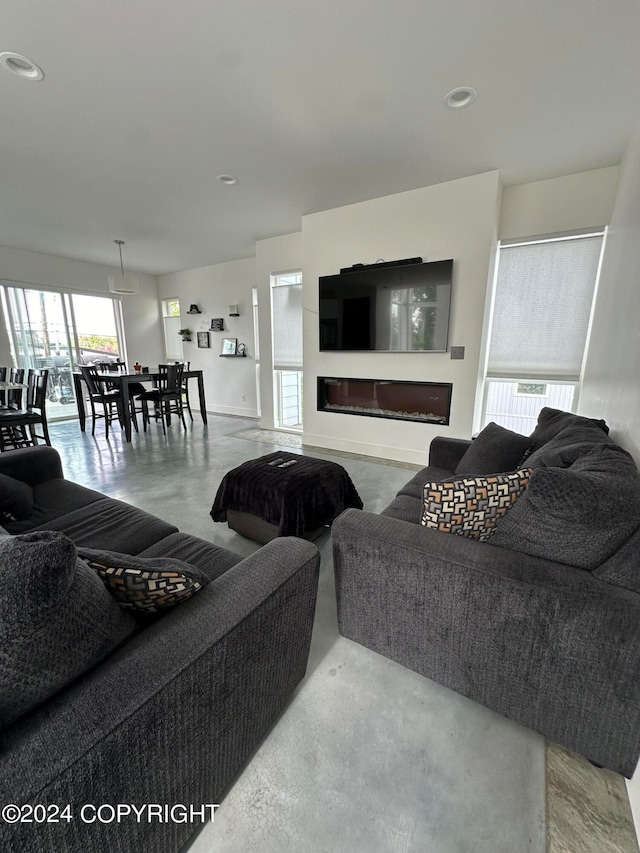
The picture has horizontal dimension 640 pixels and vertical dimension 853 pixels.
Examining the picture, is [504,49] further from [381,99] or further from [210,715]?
[210,715]

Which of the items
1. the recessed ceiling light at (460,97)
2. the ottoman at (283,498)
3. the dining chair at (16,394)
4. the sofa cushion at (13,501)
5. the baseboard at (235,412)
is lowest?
the baseboard at (235,412)

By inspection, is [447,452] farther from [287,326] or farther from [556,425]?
[287,326]

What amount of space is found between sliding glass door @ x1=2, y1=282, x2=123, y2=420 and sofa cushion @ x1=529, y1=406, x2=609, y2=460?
711cm

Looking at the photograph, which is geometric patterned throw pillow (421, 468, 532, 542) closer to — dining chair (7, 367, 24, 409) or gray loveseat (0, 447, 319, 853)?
gray loveseat (0, 447, 319, 853)

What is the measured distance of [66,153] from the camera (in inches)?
111

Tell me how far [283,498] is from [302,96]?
2.50m

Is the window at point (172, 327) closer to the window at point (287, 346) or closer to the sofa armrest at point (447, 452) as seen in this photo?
the window at point (287, 346)

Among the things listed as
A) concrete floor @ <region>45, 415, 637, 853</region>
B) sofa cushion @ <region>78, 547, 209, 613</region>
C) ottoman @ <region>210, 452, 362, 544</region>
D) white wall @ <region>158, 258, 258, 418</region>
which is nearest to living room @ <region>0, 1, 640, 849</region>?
ottoman @ <region>210, 452, 362, 544</region>

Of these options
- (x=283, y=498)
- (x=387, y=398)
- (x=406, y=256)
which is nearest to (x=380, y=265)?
(x=406, y=256)

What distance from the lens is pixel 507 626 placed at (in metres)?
1.02

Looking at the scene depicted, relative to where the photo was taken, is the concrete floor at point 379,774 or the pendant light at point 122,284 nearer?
the concrete floor at point 379,774

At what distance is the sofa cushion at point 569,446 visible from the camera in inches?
54.1

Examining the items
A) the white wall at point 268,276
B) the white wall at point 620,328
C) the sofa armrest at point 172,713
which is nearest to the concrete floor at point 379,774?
the sofa armrest at point 172,713

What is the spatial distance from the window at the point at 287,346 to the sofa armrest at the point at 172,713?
13.7 ft
